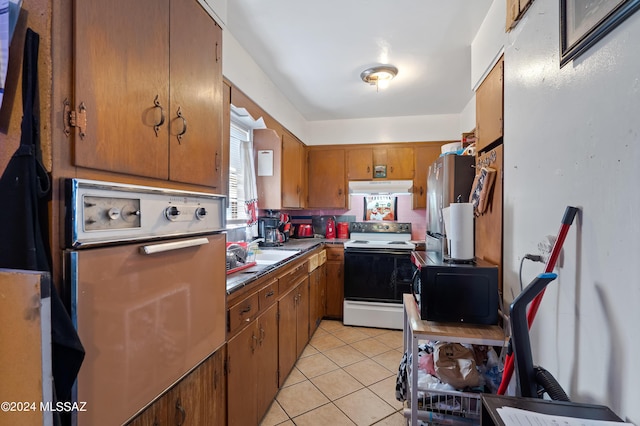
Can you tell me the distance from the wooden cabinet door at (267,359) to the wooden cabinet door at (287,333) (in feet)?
0.25

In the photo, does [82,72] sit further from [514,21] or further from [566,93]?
[514,21]

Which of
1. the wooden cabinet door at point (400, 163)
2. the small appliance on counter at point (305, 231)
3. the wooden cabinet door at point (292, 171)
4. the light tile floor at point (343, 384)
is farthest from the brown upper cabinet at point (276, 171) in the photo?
the light tile floor at point (343, 384)

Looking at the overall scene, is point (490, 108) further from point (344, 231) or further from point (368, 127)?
point (344, 231)

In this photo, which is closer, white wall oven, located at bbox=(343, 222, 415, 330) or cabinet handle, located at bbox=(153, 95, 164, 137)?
cabinet handle, located at bbox=(153, 95, 164, 137)

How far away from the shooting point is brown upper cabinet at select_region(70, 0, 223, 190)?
0.75m

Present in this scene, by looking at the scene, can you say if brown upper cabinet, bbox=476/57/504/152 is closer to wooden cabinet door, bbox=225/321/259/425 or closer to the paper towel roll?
the paper towel roll

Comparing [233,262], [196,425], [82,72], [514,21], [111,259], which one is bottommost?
[196,425]

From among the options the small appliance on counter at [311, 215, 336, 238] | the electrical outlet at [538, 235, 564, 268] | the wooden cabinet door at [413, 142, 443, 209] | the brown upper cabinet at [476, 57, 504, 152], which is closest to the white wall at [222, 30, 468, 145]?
the wooden cabinet door at [413, 142, 443, 209]

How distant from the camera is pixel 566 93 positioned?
99cm

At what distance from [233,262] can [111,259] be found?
1.10 meters

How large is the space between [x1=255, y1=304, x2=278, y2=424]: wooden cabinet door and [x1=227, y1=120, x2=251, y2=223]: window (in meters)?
1.07

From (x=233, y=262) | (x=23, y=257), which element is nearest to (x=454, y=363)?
(x=233, y=262)

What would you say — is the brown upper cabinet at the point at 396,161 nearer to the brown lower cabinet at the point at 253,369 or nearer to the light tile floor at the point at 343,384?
the light tile floor at the point at 343,384

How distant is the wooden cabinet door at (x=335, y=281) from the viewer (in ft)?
11.3
